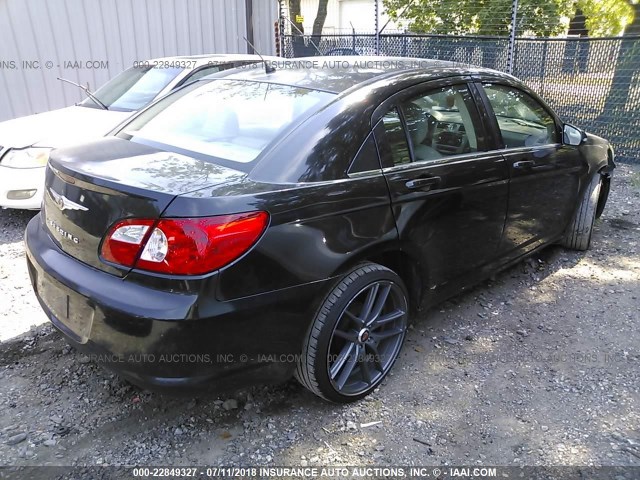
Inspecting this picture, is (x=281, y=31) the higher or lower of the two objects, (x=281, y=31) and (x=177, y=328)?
the higher

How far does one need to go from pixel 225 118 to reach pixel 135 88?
11.0 ft

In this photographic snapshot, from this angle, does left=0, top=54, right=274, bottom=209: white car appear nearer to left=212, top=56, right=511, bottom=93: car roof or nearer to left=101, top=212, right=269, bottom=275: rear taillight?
left=212, top=56, right=511, bottom=93: car roof

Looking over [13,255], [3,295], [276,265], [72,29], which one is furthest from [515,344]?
[72,29]

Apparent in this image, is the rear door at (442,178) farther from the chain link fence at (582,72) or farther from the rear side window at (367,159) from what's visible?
the chain link fence at (582,72)

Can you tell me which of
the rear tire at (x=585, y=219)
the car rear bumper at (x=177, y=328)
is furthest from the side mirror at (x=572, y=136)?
the car rear bumper at (x=177, y=328)

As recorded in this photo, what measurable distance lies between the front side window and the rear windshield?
1.36 m

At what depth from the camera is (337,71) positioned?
3057 mm

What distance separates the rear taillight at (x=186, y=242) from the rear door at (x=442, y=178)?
0.89 metres

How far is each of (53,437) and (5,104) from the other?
721cm

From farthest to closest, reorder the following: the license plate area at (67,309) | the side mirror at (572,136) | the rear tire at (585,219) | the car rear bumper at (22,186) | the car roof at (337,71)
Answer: the car rear bumper at (22,186)
the rear tire at (585,219)
the side mirror at (572,136)
the car roof at (337,71)
the license plate area at (67,309)

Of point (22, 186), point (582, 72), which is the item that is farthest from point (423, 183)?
point (582, 72)

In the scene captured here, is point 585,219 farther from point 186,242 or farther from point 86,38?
point 86,38

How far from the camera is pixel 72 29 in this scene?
8039mm

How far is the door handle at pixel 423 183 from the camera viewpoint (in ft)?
8.90
